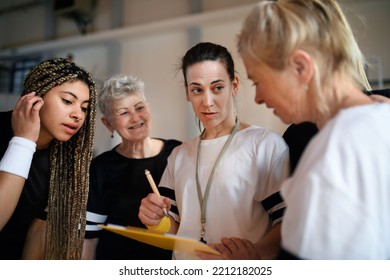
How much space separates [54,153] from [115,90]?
19 cm

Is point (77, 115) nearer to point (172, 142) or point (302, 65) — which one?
point (172, 142)

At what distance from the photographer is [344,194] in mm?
321

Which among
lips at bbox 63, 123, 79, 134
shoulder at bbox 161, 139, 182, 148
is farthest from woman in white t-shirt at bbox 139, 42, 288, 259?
lips at bbox 63, 123, 79, 134

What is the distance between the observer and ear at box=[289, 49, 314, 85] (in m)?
0.39

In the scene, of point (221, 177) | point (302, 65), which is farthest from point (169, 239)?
point (302, 65)

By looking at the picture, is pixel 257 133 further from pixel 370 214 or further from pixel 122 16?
pixel 122 16

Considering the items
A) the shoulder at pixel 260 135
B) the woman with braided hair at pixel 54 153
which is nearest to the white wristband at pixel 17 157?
the woman with braided hair at pixel 54 153

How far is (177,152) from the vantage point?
67 centimetres

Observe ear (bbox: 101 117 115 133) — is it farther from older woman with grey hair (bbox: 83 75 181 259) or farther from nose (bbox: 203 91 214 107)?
nose (bbox: 203 91 214 107)

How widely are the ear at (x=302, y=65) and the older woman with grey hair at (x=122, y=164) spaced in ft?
1.31

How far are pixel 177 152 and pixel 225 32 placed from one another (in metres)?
0.29

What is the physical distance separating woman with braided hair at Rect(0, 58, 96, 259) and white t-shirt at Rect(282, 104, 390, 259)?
1.54 feet
